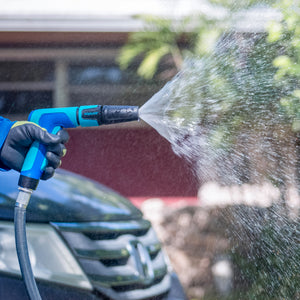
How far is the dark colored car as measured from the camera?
44.7 inches

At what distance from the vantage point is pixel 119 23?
331 cm

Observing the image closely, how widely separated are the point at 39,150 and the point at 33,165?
4 cm

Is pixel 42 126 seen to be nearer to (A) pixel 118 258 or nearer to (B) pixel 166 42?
(A) pixel 118 258

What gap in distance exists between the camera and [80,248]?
1198 millimetres

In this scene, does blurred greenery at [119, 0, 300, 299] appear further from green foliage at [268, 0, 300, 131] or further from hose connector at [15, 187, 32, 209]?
hose connector at [15, 187, 32, 209]

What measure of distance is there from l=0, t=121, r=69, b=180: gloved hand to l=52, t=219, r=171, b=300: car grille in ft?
0.87

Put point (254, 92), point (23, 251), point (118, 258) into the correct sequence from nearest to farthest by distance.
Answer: point (23, 251), point (118, 258), point (254, 92)

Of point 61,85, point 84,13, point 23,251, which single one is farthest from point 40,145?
point 84,13

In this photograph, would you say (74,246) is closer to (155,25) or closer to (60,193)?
(60,193)

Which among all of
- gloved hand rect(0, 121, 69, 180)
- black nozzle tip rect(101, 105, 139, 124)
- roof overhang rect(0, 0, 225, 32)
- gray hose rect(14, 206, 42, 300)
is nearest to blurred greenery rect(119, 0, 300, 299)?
roof overhang rect(0, 0, 225, 32)

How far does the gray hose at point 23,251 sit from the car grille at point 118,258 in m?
0.23

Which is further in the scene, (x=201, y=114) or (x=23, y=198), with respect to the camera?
(x=201, y=114)

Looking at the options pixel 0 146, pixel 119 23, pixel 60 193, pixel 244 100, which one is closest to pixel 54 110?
pixel 0 146

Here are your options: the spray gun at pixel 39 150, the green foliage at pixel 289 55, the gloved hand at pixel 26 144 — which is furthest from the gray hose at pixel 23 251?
the green foliage at pixel 289 55
